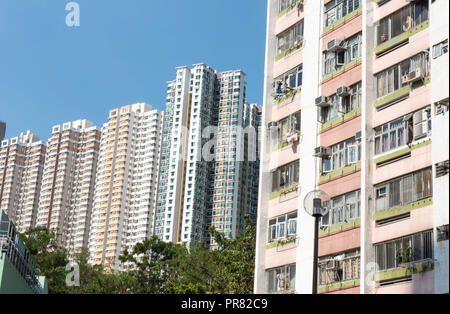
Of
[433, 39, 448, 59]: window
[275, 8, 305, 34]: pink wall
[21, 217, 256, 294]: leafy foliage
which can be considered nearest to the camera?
[433, 39, 448, 59]: window

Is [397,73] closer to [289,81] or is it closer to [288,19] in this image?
[289,81]

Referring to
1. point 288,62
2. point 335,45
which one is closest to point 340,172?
point 335,45

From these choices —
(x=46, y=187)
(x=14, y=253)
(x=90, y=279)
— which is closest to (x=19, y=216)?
(x=46, y=187)

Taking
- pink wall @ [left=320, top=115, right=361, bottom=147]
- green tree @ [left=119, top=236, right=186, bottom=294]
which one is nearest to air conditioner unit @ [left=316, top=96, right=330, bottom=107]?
pink wall @ [left=320, top=115, right=361, bottom=147]

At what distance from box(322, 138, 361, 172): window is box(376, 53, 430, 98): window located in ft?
6.13

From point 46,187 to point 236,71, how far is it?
38027 millimetres

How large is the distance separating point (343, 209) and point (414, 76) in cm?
491

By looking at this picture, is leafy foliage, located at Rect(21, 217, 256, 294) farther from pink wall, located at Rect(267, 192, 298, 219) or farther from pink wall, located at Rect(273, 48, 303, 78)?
pink wall, located at Rect(273, 48, 303, 78)

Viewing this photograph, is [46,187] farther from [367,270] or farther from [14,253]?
[367,270]

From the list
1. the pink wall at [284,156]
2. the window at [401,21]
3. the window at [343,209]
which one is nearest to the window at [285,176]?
the pink wall at [284,156]

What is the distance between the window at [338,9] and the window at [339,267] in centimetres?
887

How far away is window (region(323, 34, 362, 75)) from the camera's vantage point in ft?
87.8

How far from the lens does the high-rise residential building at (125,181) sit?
103181 millimetres

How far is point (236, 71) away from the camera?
278ft
